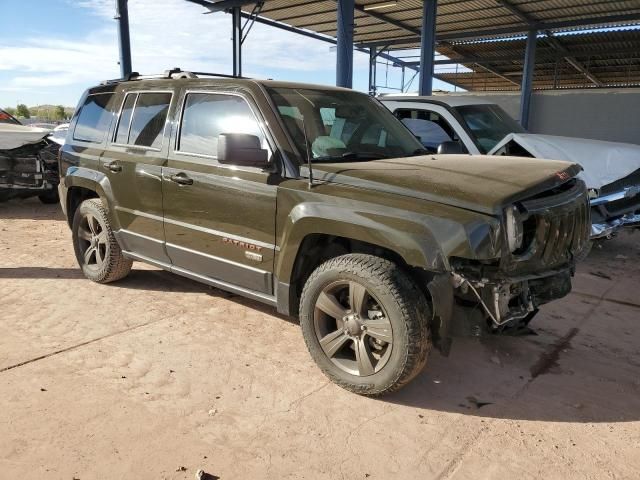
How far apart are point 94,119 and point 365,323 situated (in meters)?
3.51

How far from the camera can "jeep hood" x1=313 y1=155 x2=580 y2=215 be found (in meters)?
2.74

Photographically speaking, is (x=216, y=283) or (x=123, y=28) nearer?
(x=216, y=283)

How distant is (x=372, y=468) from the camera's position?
2.52 m

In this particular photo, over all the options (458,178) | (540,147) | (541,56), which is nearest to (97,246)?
(458,178)

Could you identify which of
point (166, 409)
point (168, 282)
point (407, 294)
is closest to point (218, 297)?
point (168, 282)

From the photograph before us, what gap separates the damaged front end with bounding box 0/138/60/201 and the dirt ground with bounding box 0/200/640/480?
191 inches

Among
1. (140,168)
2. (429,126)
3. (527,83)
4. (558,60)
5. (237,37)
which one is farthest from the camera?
(558,60)

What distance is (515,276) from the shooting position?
280 centimetres

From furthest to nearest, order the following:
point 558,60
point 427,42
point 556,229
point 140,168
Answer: point 558,60
point 427,42
point 140,168
point 556,229

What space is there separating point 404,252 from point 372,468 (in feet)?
3.58

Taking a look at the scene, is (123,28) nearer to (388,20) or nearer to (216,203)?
(388,20)

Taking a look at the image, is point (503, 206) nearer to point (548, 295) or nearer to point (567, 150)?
point (548, 295)

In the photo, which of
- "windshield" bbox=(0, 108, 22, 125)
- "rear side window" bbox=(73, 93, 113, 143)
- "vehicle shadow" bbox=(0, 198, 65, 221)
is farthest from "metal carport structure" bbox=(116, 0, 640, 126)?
"rear side window" bbox=(73, 93, 113, 143)

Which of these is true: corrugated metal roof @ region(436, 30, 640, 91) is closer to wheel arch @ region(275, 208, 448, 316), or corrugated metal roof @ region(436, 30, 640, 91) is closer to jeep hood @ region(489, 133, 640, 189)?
jeep hood @ region(489, 133, 640, 189)
